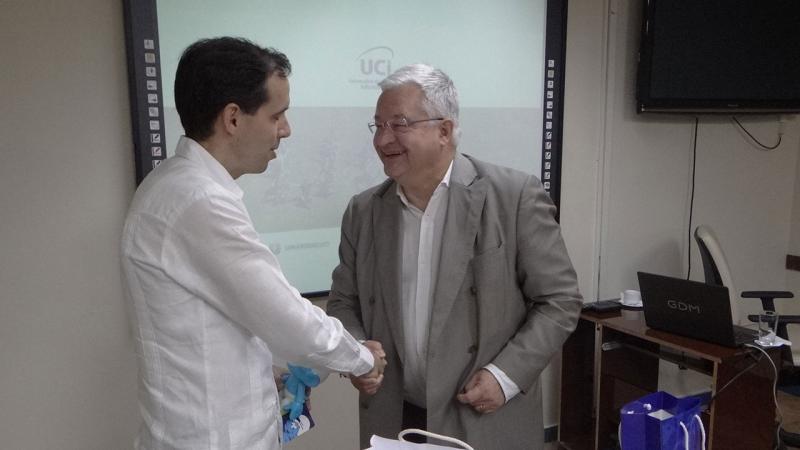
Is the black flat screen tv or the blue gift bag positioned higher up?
the black flat screen tv

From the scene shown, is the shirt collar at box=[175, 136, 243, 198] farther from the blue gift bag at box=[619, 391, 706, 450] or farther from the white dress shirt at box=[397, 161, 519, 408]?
the blue gift bag at box=[619, 391, 706, 450]

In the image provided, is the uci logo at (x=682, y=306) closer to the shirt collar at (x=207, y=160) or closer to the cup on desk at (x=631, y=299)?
the cup on desk at (x=631, y=299)

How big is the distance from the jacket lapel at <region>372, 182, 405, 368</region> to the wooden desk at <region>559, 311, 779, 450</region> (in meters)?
1.25

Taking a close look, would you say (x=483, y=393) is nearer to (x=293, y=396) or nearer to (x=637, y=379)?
(x=293, y=396)

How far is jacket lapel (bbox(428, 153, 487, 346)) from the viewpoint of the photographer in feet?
4.67

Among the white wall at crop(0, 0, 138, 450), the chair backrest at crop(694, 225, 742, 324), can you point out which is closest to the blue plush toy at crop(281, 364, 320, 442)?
the white wall at crop(0, 0, 138, 450)

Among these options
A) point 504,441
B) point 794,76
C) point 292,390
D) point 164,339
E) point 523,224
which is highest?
point 794,76

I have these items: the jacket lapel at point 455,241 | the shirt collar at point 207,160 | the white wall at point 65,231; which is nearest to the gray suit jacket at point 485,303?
the jacket lapel at point 455,241

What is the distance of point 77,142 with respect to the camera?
1.91 m

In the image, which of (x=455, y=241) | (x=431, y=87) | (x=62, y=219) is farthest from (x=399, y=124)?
(x=62, y=219)

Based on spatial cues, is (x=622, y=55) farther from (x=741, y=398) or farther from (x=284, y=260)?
(x=284, y=260)

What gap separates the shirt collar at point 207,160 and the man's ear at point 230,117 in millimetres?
62

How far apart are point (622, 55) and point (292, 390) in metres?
2.26

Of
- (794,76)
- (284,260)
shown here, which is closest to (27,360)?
(284,260)
